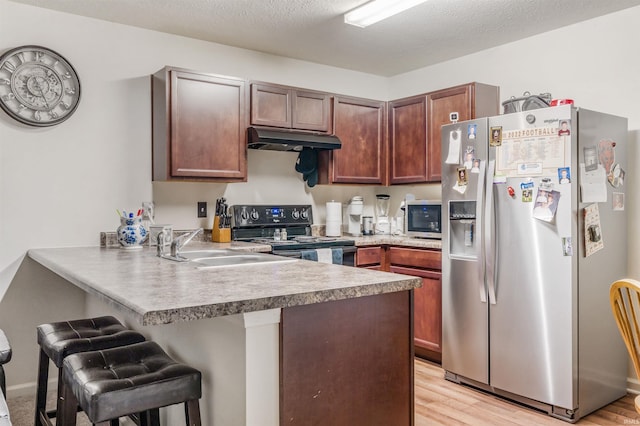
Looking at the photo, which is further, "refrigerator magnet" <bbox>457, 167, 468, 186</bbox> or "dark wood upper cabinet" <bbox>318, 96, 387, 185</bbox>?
"dark wood upper cabinet" <bbox>318, 96, 387, 185</bbox>

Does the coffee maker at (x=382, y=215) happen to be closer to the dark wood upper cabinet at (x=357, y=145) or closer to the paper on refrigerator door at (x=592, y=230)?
the dark wood upper cabinet at (x=357, y=145)

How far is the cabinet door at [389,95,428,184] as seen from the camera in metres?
3.91

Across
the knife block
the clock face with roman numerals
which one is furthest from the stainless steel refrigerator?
the clock face with roman numerals

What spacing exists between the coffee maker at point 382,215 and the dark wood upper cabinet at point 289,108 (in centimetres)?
101

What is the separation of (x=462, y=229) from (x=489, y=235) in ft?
0.92

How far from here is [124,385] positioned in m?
1.49

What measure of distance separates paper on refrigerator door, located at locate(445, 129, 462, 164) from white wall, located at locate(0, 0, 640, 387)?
0.88 metres

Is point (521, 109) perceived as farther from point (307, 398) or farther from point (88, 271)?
point (88, 271)

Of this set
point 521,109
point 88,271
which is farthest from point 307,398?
point 521,109

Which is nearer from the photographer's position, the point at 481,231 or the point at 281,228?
the point at 481,231

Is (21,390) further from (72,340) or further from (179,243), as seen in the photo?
(179,243)

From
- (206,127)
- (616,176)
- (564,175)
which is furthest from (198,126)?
(616,176)

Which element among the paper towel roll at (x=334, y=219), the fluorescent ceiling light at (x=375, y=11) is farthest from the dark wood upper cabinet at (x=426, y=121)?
the fluorescent ceiling light at (x=375, y=11)

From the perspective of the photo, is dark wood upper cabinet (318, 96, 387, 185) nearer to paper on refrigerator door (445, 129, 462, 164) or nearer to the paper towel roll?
the paper towel roll
